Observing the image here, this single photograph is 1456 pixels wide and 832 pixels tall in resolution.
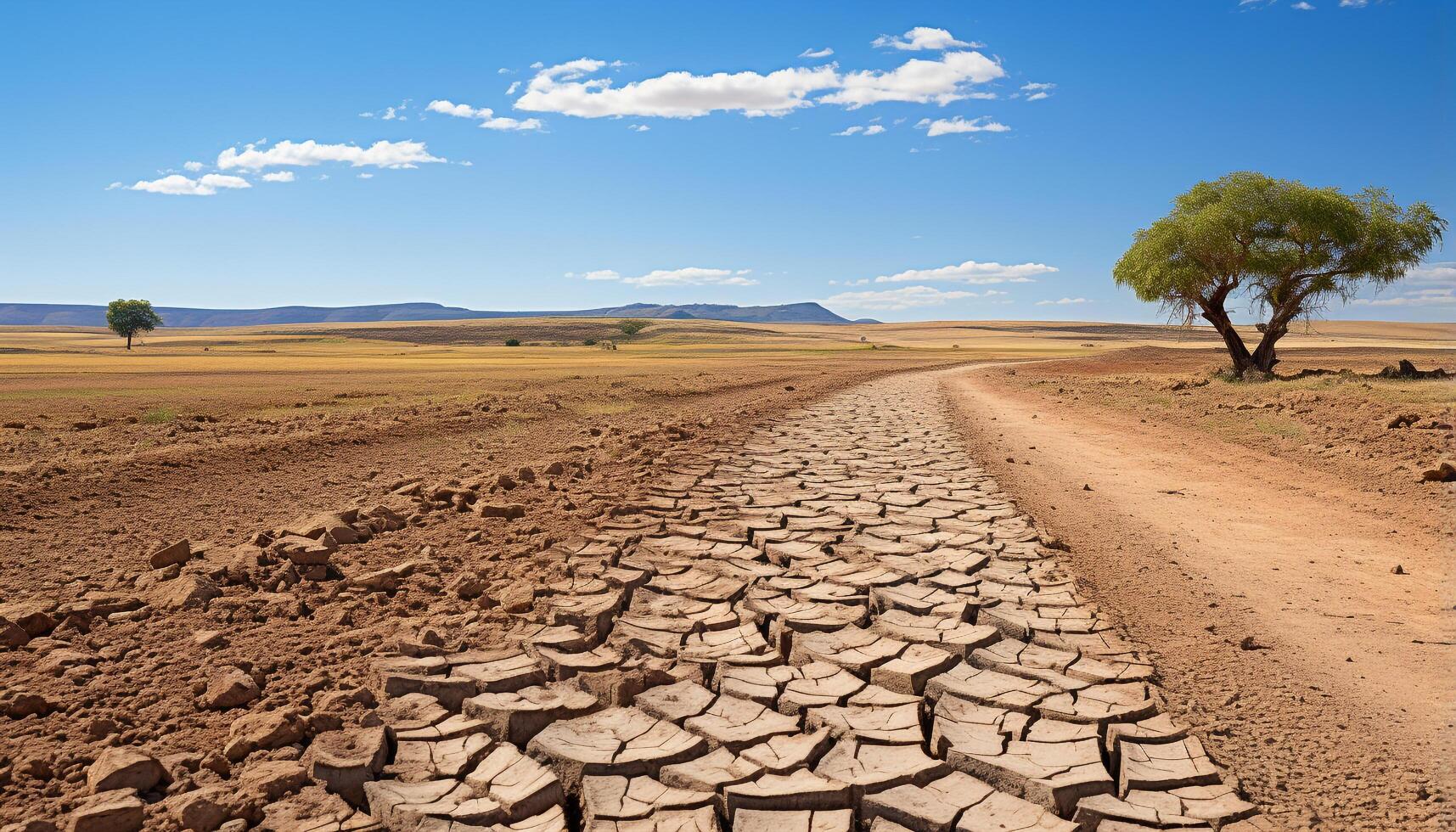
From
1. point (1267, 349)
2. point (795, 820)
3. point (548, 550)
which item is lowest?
point (795, 820)

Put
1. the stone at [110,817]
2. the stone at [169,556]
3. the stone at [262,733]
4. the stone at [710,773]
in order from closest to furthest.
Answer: the stone at [110,817] → the stone at [710,773] → the stone at [262,733] → the stone at [169,556]

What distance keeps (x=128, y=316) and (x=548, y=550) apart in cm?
9858

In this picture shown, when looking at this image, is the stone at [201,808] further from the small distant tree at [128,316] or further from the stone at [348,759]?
the small distant tree at [128,316]

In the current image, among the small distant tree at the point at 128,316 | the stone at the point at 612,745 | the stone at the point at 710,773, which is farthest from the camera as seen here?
the small distant tree at the point at 128,316

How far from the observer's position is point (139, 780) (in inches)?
121

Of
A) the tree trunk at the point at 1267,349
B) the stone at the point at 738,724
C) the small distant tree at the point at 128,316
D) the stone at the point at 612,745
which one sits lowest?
the stone at the point at 612,745

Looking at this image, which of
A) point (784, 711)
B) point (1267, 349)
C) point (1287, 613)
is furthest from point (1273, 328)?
point (784, 711)

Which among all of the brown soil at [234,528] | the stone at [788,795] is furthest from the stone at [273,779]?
the stone at [788,795]

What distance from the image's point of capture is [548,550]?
6.16 m

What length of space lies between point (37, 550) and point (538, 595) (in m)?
3.73

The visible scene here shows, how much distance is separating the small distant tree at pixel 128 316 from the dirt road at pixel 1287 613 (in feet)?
318

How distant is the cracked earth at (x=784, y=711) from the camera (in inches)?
116

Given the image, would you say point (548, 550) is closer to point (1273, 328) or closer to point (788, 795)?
point (788, 795)

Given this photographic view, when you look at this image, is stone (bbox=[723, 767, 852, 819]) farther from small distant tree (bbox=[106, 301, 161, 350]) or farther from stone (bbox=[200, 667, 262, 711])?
small distant tree (bbox=[106, 301, 161, 350])
